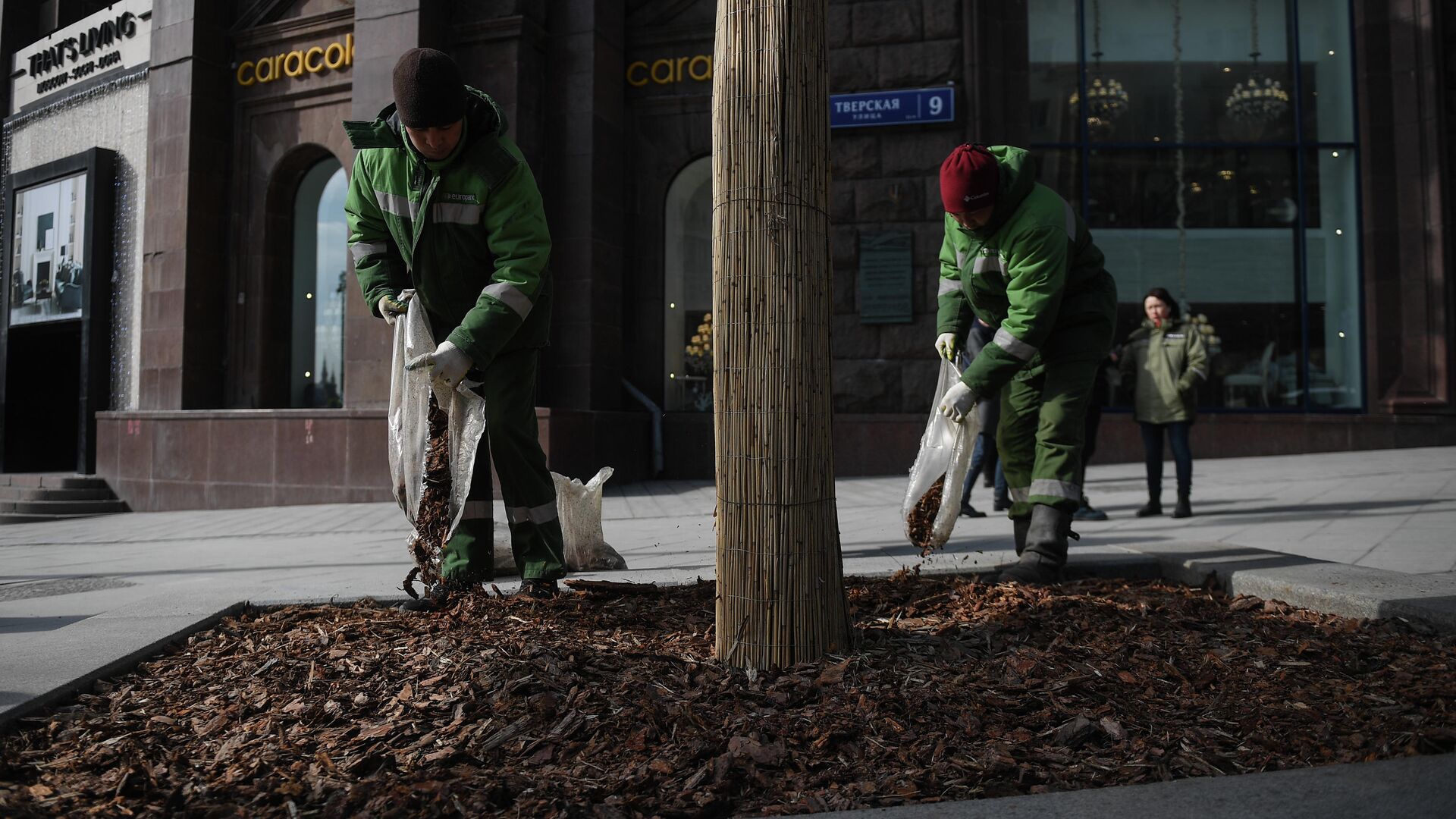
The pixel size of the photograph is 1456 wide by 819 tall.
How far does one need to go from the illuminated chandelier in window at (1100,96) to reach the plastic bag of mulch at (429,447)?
1058 cm

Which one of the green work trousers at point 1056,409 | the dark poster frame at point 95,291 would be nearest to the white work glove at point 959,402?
the green work trousers at point 1056,409

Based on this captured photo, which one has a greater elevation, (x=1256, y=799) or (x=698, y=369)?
(x=698, y=369)

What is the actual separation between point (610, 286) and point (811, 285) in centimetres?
866

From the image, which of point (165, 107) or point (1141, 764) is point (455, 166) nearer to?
point (1141, 764)

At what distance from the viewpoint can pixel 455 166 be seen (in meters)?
3.42

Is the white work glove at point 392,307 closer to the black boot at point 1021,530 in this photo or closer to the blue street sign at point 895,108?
the black boot at point 1021,530

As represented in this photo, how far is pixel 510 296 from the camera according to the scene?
3.33 meters

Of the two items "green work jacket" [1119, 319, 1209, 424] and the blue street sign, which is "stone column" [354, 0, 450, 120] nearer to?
the blue street sign

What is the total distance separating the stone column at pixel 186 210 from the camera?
11.9 m

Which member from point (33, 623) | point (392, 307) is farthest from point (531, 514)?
point (33, 623)

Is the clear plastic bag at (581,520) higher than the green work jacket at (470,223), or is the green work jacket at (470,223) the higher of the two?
the green work jacket at (470,223)

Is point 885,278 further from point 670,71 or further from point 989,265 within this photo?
point 989,265

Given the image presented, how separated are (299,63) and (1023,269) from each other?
10.7 meters

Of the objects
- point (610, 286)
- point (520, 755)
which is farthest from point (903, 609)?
point (610, 286)
